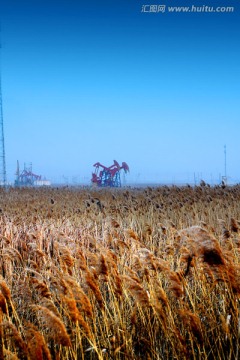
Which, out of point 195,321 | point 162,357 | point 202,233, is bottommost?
point 162,357

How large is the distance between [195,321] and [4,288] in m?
1.16

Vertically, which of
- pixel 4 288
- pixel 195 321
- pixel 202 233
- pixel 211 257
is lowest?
pixel 195 321

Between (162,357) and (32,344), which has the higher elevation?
(32,344)

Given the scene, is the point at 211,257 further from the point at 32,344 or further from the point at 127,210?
the point at 127,210

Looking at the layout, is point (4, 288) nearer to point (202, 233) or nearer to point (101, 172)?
point (202, 233)

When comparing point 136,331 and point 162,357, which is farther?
point 136,331

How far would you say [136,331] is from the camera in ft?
11.4

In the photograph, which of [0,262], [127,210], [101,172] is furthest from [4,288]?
[101,172]

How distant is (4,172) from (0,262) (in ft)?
57.6

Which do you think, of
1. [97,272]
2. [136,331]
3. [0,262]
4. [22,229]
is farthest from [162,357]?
[22,229]

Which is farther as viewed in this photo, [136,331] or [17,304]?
[17,304]

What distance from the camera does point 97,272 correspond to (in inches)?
122

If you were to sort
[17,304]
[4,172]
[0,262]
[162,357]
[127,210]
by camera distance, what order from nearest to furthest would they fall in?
[162,357]
[17,304]
[0,262]
[127,210]
[4,172]

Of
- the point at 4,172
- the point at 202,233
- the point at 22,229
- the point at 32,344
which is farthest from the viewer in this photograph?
the point at 4,172
